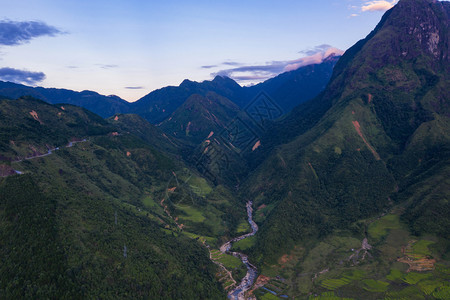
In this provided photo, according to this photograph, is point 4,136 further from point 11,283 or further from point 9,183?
point 11,283

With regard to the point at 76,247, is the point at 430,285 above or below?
below

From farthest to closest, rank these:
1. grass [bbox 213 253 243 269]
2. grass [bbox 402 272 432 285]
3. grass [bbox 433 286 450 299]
A: grass [bbox 213 253 243 269] → grass [bbox 402 272 432 285] → grass [bbox 433 286 450 299]

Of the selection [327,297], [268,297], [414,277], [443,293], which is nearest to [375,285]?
[414,277]

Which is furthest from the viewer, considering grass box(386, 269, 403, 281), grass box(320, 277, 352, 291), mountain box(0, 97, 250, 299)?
grass box(386, 269, 403, 281)

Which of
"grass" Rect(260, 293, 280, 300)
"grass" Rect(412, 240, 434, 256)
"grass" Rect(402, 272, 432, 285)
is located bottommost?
"grass" Rect(260, 293, 280, 300)

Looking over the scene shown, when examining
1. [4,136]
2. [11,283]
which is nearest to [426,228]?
[11,283]

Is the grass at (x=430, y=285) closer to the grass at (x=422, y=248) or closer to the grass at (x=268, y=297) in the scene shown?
the grass at (x=422, y=248)

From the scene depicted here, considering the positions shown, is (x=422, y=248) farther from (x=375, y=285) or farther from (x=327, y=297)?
(x=327, y=297)

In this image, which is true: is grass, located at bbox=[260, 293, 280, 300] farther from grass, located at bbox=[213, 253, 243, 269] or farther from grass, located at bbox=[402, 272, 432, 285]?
grass, located at bbox=[402, 272, 432, 285]

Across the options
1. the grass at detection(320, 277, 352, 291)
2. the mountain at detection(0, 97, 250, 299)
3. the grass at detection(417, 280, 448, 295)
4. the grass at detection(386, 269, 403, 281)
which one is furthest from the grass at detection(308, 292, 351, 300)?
the mountain at detection(0, 97, 250, 299)
